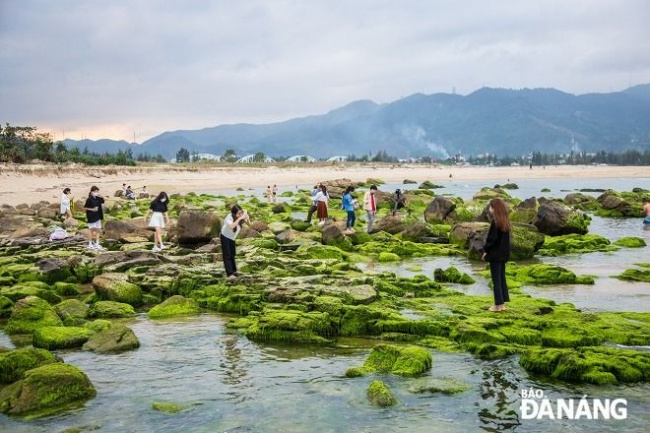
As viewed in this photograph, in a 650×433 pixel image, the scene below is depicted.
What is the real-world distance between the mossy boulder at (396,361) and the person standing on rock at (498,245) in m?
3.31

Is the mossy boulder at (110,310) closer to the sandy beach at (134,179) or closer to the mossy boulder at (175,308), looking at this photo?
the mossy boulder at (175,308)

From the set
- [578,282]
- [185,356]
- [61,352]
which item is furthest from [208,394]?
[578,282]

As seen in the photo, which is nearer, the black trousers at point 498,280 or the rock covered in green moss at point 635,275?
the black trousers at point 498,280

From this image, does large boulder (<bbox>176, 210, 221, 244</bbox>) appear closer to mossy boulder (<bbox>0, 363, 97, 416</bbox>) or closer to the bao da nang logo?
mossy boulder (<bbox>0, 363, 97, 416</bbox>)

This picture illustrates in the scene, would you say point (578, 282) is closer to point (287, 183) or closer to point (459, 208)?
point (459, 208)

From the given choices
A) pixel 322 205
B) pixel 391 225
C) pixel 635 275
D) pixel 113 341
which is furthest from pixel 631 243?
pixel 113 341

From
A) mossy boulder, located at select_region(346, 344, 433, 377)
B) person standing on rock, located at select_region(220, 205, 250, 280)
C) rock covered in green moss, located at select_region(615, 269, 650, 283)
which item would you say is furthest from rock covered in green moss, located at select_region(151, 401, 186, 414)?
rock covered in green moss, located at select_region(615, 269, 650, 283)

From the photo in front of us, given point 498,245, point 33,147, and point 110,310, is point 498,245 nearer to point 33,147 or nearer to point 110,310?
point 110,310

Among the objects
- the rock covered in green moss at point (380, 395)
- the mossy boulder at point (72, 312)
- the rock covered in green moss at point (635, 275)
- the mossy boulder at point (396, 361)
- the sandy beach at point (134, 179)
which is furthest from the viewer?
the sandy beach at point (134, 179)

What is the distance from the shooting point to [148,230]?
2672cm

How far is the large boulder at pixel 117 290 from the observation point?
50.9ft

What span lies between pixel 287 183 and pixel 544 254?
224 feet

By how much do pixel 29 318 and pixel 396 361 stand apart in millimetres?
8374

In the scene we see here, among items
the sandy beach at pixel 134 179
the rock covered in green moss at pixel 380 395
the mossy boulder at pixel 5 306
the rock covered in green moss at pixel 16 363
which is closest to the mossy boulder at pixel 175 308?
the mossy boulder at pixel 5 306
